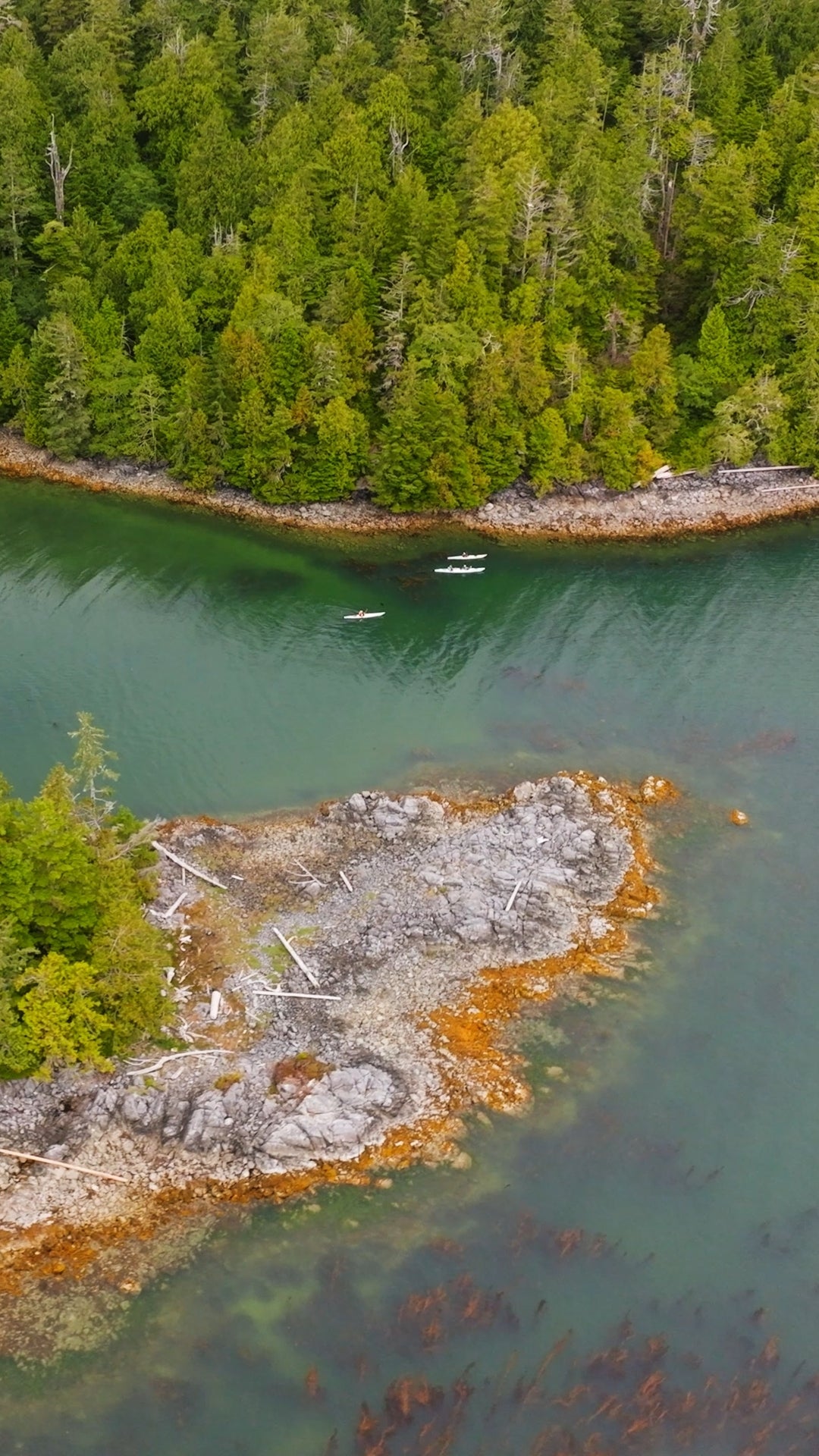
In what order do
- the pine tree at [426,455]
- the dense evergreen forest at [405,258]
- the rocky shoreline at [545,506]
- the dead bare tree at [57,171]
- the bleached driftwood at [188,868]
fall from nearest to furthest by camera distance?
the bleached driftwood at [188,868] → the pine tree at [426,455] → the rocky shoreline at [545,506] → the dense evergreen forest at [405,258] → the dead bare tree at [57,171]

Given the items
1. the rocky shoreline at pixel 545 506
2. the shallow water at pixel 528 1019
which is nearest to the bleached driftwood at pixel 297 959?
the shallow water at pixel 528 1019

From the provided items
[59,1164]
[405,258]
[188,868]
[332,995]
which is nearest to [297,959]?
[332,995]

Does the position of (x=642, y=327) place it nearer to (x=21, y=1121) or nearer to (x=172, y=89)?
(x=172, y=89)

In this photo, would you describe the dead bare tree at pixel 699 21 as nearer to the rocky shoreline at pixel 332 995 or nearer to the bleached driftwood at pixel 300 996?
the rocky shoreline at pixel 332 995

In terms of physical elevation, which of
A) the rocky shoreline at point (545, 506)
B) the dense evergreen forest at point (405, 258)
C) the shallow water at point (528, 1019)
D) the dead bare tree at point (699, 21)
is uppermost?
the dead bare tree at point (699, 21)

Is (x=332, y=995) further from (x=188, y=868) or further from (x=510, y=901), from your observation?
(x=188, y=868)

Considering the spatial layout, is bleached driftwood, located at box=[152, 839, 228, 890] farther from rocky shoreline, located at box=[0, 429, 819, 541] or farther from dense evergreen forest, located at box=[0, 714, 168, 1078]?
rocky shoreline, located at box=[0, 429, 819, 541]
